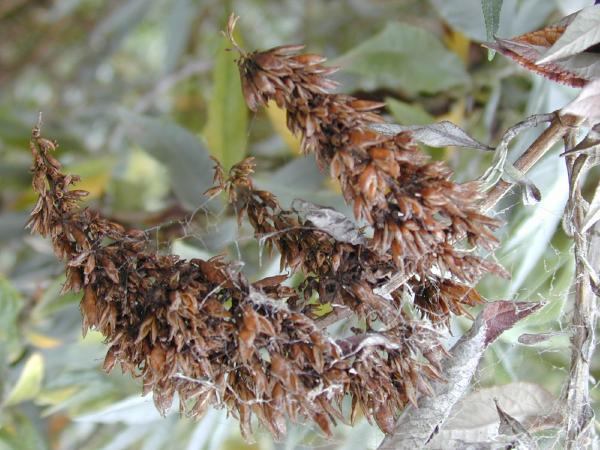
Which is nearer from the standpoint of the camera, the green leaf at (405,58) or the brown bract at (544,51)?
the brown bract at (544,51)

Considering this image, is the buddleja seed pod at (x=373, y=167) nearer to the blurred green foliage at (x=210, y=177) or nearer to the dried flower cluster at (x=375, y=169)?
the dried flower cluster at (x=375, y=169)

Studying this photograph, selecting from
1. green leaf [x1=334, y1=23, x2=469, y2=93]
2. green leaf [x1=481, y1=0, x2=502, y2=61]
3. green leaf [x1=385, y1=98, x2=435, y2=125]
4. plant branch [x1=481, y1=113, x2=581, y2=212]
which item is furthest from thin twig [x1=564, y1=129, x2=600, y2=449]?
green leaf [x1=334, y1=23, x2=469, y2=93]

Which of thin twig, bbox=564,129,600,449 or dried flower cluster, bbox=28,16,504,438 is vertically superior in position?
dried flower cluster, bbox=28,16,504,438

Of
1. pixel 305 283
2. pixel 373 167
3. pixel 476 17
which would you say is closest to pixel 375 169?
pixel 373 167

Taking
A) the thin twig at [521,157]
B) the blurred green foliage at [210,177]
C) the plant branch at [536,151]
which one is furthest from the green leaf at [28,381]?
the plant branch at [536,151]

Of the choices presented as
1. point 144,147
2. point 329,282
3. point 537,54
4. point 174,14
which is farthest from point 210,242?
point 174,14

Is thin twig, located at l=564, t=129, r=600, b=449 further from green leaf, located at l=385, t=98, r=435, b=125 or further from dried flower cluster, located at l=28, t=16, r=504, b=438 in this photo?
green leaf, located at l=385, t=98, r=435, b=125

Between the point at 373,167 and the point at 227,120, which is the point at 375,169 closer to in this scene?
the point at 373,167

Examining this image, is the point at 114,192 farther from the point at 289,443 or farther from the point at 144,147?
the point at 289,443
